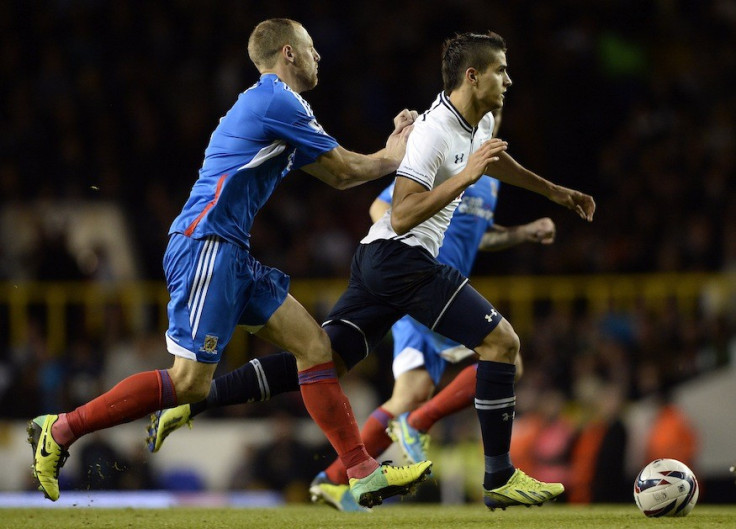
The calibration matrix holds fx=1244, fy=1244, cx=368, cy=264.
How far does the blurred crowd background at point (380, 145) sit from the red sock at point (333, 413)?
192 inches

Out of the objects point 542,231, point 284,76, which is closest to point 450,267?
point 284,76

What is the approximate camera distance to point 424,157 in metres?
6.04

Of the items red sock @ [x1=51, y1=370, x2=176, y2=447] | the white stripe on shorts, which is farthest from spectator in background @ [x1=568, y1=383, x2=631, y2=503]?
the white stripe on shorts

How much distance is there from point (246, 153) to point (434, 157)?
92 cm

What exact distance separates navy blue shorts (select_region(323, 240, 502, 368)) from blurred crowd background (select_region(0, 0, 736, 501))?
15.6ft

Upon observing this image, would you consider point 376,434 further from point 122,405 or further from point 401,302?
point 122,405

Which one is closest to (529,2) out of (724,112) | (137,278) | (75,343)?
(724,112)

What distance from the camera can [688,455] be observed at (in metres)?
10.9

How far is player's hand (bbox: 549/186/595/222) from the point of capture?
6.58 m

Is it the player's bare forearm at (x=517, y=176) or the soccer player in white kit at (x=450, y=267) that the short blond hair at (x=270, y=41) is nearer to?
the soccer player in white kit at (x=450, y=267)

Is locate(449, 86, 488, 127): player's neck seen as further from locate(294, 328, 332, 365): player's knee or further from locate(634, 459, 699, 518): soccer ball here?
locate(634, 459, 699, 518): soccer ball

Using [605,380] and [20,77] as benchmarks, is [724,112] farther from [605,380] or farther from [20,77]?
[20,77]

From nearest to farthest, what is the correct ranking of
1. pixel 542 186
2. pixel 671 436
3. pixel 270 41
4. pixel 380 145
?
pixel 270 41, pixel 542 186, pixel 671 436, pixel 380 145

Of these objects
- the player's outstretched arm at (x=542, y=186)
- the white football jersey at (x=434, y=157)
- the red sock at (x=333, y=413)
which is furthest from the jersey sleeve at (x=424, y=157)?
the red sock at (x=333, y=413)
